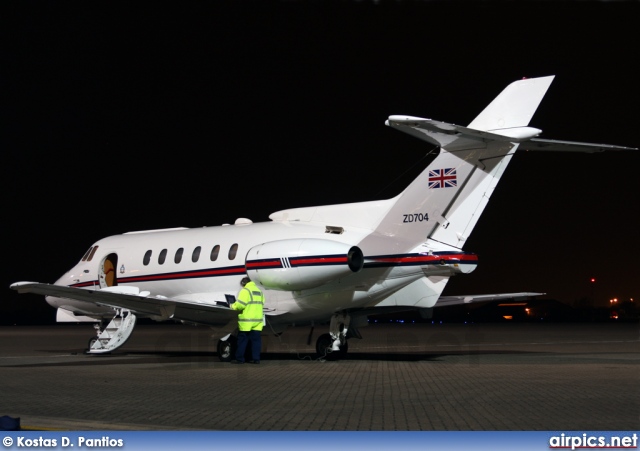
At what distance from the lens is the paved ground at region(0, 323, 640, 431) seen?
32.1 ft

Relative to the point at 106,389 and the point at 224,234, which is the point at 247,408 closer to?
the point at 106,389

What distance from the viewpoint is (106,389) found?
44.8 feet

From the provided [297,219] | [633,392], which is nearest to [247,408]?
[633,392]

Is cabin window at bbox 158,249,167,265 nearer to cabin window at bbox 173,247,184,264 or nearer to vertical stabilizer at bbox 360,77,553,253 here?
cabin window at bbox 173,247,184,264

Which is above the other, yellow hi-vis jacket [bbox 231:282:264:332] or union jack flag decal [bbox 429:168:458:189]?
union jack flag decal [bbox 429:168:458:189]

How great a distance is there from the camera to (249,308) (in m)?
18.4

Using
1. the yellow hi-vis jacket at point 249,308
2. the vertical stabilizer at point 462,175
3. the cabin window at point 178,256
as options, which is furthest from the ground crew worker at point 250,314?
the cabin window at point 178,256

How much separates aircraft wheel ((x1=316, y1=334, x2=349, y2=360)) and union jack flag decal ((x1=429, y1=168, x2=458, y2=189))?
4687 millimetres

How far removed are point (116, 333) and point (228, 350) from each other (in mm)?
3224

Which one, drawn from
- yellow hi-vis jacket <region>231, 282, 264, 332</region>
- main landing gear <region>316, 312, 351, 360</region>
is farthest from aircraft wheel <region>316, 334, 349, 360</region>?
yellow hi-vis jacket <region>231, 282, 264, 332</region>

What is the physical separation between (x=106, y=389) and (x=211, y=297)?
27.1 ft

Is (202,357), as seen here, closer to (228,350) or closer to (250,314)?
(228,350)

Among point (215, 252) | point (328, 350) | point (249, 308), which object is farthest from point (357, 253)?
point (215, 252)

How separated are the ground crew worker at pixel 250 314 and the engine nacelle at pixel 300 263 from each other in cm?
78
